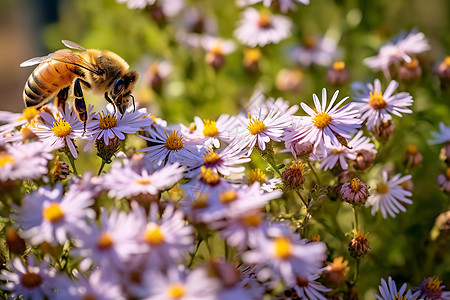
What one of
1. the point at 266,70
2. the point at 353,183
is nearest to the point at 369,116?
the point at 353,183

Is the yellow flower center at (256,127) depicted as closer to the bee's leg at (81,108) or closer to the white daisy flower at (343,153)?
the white daisy flower at (343,153)

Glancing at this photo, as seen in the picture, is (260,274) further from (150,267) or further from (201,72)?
(201,72)

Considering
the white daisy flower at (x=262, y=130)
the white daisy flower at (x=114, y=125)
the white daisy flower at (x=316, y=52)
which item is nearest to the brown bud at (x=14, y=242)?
the white daisy flower at (x=114, y=125)

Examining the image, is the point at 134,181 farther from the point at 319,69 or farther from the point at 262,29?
the point at 319,69

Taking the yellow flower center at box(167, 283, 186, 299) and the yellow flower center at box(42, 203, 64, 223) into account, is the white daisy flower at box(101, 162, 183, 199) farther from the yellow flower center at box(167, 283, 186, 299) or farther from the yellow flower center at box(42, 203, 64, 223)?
the yellow flower center at box(167, 283, 186, 299)

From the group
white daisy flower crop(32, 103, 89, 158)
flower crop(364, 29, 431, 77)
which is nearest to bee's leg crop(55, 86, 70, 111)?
white daisy flower crop(32, 103, 89, 158)
